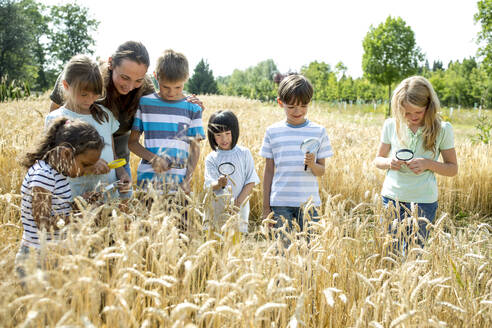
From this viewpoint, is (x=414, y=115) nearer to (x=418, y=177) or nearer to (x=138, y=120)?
(x=418, y=177)

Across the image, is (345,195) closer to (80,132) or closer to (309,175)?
(309,175)

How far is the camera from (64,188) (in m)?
1.96

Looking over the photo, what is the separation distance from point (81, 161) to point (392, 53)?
28.1 meters

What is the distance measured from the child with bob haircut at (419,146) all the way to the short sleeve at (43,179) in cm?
215

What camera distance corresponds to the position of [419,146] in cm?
276

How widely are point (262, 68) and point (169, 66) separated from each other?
300 ft

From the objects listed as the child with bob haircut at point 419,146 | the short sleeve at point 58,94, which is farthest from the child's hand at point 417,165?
the short sleeve at point 58,94

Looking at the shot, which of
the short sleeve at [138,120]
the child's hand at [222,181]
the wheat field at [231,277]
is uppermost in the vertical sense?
the short sleeve at [138,120]

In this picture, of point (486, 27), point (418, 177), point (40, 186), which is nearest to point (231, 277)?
point (40, 186)

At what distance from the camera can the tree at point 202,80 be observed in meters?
45.4

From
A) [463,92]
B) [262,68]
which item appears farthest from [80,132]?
[262,68]

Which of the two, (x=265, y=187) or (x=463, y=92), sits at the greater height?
(x=463, y=92)

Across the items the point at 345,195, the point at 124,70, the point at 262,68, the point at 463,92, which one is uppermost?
the point at 262,68

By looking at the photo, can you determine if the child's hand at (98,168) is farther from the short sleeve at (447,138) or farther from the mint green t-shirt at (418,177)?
the short sleeve at (447,138)
